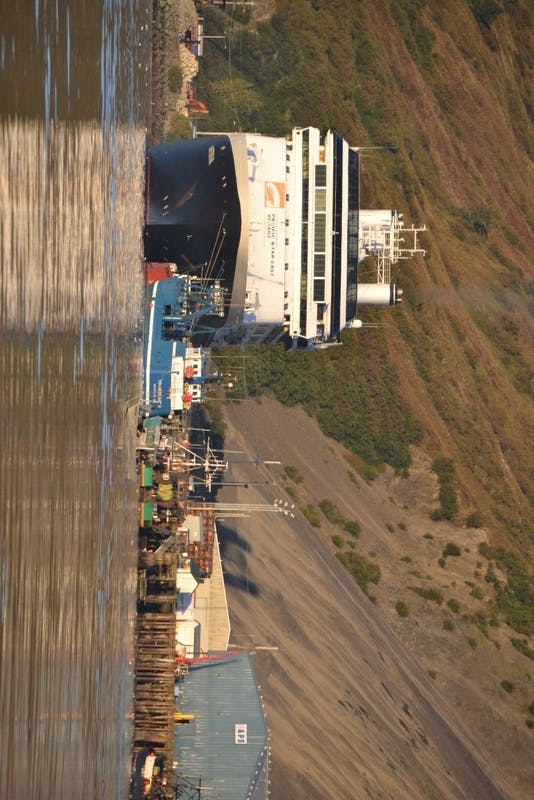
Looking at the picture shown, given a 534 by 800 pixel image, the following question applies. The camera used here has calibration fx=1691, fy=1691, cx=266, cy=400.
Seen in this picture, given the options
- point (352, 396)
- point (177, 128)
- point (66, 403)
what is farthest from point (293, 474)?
point (66, 403)

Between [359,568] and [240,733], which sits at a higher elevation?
[359,568]

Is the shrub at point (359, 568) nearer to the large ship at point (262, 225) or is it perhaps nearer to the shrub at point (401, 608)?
the shrub at point (401, 608)

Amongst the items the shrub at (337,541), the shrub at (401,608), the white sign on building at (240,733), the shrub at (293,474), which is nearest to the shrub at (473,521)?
the shrub at (401,608)

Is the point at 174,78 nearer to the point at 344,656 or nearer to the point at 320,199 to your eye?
the point at 320,199

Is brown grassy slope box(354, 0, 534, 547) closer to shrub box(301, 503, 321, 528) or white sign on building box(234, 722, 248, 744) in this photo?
shrub box(301, 503, 321, 528)

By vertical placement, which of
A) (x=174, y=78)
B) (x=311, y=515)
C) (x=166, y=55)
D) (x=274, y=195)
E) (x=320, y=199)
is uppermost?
(x=166, y=55)

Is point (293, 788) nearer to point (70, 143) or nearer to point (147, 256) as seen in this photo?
point (147, 256)
